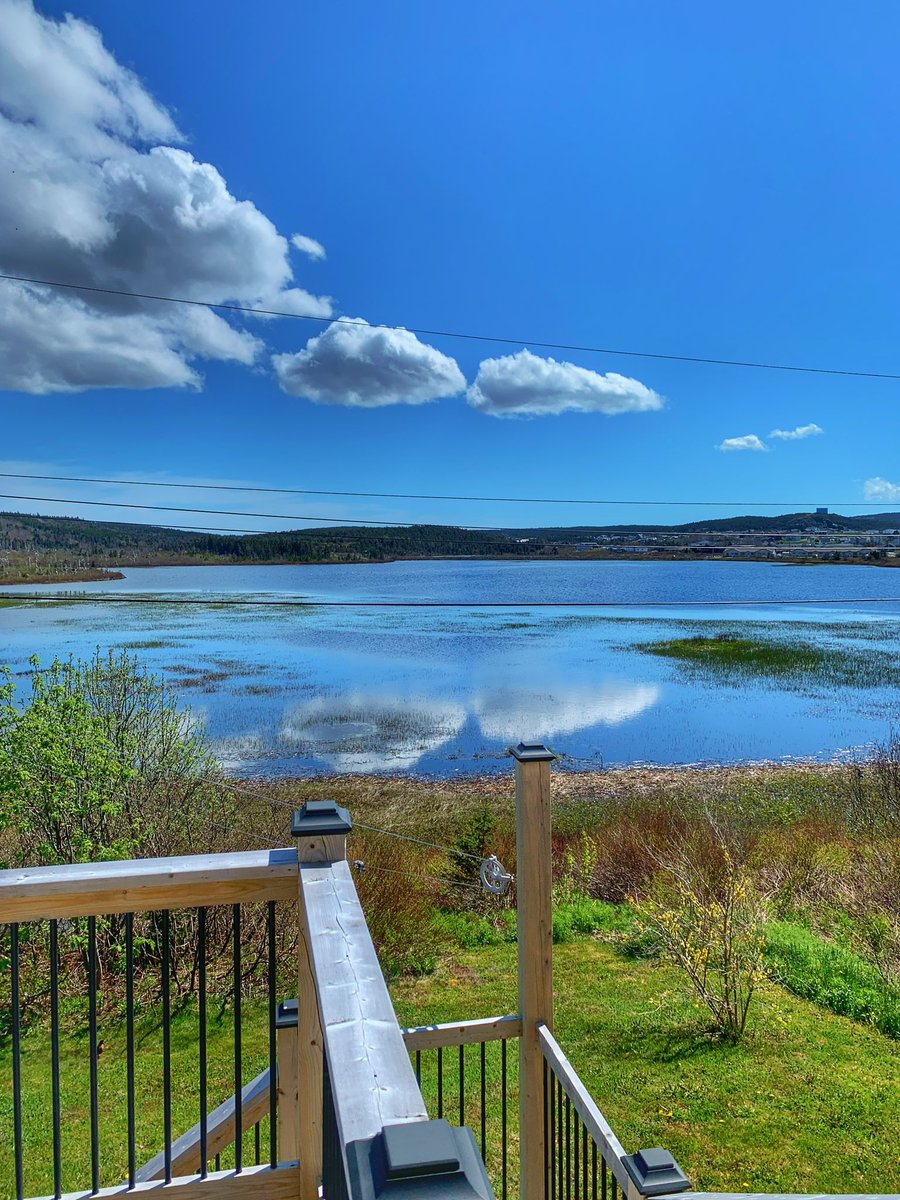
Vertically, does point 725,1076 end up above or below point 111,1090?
above

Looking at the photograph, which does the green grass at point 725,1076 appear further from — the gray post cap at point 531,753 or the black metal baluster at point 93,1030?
the black metal baluster at point 93,1030

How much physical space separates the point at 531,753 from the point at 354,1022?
1.90 meters

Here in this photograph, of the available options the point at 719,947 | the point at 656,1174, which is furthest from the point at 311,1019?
the point at 719,947

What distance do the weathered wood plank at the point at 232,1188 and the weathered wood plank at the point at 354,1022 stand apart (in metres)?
0.76

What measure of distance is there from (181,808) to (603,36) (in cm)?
1225

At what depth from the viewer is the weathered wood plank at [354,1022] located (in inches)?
27.0

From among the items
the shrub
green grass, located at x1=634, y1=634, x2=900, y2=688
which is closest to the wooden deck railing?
the shrub

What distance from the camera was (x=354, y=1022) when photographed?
88 cm

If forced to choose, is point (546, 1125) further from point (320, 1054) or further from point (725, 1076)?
point (725, 1076)

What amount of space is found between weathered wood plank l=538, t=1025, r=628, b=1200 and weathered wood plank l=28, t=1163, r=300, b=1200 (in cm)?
106

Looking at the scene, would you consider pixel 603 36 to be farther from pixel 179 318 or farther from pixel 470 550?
pixel 179 318

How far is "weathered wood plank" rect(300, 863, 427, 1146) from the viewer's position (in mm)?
686

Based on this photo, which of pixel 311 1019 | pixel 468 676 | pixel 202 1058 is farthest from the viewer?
pixel 468 676

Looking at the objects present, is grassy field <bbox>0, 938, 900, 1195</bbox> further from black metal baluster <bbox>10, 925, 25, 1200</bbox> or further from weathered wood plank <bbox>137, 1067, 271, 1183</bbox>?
black metal baluster <bbox>10, 925, 25, 1200</bbox>
